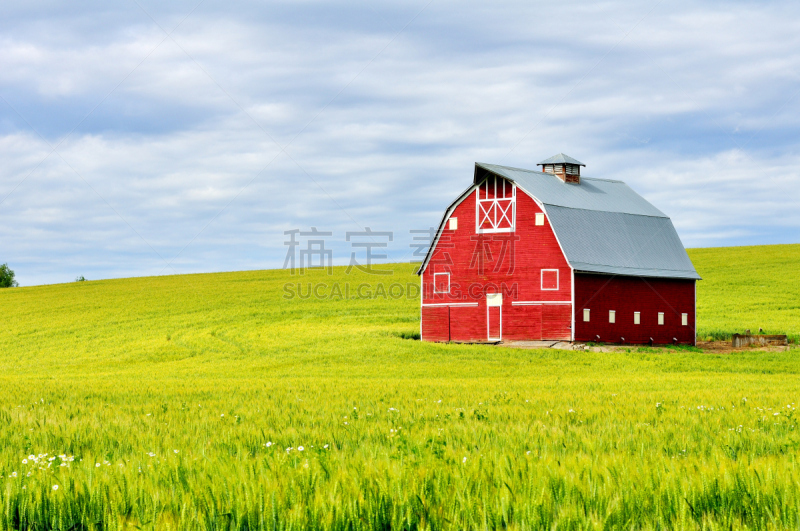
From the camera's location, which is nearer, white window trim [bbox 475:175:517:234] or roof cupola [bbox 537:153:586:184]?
white window trim [bbox 475:175:517:234]

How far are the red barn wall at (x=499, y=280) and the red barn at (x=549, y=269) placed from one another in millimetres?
58

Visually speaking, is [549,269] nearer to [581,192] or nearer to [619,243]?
[619,243]

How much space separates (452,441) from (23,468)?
169 inches

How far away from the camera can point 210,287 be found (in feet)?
241

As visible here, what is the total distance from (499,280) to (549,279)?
9.66 ft

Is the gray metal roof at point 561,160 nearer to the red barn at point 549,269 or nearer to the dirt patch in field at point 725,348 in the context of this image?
the red barn at point 549,269

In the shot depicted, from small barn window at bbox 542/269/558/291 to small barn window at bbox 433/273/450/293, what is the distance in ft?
19.7

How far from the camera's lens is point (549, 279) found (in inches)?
1540

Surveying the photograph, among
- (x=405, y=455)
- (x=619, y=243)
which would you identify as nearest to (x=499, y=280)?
(x=619, y=243)

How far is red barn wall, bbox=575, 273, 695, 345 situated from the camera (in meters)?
39.0

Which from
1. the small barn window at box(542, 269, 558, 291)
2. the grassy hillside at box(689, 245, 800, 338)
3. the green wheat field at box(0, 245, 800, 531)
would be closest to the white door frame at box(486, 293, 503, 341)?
the small barn window at box(542, 269, 558, 291)

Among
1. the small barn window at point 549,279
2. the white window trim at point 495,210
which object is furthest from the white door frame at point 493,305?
the white window trim at point 495,210

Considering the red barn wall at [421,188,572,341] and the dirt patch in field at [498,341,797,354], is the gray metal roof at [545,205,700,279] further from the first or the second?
the dirt patch in field at [498,341,797,354]

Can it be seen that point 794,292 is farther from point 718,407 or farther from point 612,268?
point 718,407
